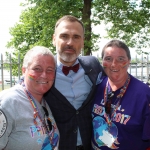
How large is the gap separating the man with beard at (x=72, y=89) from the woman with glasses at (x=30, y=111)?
47cm

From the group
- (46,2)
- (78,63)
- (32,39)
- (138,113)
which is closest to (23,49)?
(32,39)

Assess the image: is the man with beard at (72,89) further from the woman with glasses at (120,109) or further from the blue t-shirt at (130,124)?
the blue t-shirt at (130,124)

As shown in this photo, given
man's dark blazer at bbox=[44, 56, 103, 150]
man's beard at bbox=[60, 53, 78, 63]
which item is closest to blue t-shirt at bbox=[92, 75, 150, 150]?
man's dark blazer at bbox=[44, 56, 103, 150]

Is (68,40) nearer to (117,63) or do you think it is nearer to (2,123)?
(117,63)

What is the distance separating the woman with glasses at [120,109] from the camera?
239 centimetres

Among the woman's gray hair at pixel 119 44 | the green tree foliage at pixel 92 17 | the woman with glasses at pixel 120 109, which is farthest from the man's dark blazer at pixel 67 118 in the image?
the green tree foliage at pixel 92 17

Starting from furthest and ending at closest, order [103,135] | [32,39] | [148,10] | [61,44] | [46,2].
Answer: [32,39]
[148,10]
[46,2]
[61,44]
[103,135]

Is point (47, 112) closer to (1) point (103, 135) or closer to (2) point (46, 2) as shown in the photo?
(1) point (103, 135)

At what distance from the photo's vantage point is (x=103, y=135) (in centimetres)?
257

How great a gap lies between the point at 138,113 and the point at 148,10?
11450 mm

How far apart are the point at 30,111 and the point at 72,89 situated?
0.98 meters

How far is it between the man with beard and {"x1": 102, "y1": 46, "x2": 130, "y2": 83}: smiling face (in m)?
0.41

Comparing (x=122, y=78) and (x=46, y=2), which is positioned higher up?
(x=46, y=2)

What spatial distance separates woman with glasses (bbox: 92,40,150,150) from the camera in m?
2.39
